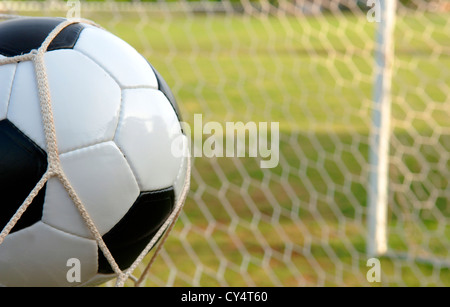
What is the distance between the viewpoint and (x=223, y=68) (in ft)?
35.2

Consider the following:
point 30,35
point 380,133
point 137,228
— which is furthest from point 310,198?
point 30,35

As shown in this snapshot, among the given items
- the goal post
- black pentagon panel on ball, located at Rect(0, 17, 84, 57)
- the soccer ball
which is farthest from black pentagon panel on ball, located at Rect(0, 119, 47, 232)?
the goal post

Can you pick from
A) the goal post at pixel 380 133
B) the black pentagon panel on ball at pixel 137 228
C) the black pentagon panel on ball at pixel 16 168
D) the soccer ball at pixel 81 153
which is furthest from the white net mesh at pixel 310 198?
→ the black pentagon panel on ball at pixel 16 168

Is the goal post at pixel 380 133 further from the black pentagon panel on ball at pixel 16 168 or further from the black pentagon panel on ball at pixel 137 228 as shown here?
the black pentagon panel on ball at pixel 16 168

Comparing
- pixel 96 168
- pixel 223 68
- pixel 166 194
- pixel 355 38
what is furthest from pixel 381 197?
pixel 355 38

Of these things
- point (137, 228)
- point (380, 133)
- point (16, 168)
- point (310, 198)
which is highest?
point (16, 168)

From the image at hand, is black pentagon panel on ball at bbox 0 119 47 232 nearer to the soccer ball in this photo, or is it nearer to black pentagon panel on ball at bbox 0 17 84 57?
the soccer ball

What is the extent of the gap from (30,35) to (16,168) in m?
0.34

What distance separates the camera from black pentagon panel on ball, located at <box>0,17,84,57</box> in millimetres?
1481

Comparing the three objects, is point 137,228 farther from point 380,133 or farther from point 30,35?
point 380,133

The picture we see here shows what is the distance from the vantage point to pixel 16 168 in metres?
1.37

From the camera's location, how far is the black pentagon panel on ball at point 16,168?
1.37 meters

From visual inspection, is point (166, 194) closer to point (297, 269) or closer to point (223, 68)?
point (297, 269)

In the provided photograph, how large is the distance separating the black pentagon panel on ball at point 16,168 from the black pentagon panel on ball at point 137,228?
21 cm
